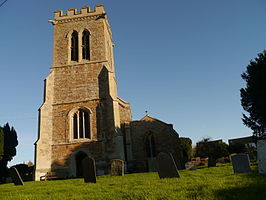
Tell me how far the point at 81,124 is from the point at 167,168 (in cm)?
1192

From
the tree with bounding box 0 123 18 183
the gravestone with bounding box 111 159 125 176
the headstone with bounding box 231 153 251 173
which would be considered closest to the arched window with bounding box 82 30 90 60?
the gravestone with bounding box 111 159 125 176

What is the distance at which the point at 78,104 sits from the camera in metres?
18.4

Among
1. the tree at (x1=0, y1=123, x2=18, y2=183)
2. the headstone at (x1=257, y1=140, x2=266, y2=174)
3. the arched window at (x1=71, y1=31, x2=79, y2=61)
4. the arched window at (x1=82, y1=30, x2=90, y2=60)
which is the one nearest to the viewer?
the headstone at (x1=257, y1=140, x2=266, y2=174)

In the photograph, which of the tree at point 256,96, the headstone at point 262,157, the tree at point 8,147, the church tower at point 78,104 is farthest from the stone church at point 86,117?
the tree at point 8,147

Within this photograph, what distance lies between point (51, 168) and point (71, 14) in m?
15.5

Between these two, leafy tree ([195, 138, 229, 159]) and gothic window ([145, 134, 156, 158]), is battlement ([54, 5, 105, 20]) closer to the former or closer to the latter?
gothic window ([145, 134, 156, 158])

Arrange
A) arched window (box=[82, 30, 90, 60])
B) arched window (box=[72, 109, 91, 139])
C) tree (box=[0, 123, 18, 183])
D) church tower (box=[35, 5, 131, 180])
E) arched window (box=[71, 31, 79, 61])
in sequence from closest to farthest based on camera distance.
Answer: church tower (box=[35, 5, 131, 180]) → arched window (box=[72, 109, 91, 139]) → arched window (box=[82, 30, 90, 60]) → arched window (box=[71, 31, 79, 61]) → tree (box=[0, 123, 18, 183])

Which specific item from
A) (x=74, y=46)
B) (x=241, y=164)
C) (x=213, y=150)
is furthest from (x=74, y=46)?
(x=213, y=150)

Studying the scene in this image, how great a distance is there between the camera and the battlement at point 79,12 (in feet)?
72.8

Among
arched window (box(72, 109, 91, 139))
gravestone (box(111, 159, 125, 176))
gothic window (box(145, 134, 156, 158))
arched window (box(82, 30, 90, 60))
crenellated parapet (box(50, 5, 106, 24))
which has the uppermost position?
crenellated parapet (box(50, 5, 106, 24))

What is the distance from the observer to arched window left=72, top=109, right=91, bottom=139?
17814mm

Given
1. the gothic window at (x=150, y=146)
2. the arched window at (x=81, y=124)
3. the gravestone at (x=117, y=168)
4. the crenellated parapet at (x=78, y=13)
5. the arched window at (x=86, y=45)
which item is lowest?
the gravestone at (x=117, y=168)

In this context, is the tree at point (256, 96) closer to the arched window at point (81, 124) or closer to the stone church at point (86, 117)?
the stone church at point (86, 117)

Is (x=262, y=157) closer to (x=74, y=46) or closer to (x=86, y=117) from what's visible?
(x=86, y=117)
